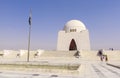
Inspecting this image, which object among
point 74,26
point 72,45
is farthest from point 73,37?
point 74,26

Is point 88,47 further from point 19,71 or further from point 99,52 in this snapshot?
point 19,71

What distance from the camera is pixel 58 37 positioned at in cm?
4797

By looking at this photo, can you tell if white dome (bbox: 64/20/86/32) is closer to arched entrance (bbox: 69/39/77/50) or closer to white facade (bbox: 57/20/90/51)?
white facade (bbox: 57/20/90/51)

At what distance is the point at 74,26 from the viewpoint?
160ft

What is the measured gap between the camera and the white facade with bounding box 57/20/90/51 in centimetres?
4606

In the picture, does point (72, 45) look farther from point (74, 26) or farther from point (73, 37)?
point (74, 26)

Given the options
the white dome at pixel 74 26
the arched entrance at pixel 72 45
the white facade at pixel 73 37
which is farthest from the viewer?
the white dome at pixel 74 26

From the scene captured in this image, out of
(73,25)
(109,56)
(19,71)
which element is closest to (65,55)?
(109,56)

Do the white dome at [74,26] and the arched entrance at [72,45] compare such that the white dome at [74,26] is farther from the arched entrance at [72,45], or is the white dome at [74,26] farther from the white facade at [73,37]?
the arched entrance at [72,45]

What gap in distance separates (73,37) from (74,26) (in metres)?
3.26

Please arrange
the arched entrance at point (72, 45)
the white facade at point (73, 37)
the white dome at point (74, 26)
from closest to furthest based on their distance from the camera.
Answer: the white facade at point (73, 37)
the arched entrance at point (72, 45)
the white dome at point (74, 26)

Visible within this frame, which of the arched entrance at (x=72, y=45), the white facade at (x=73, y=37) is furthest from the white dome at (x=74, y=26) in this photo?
the arched entrance at (x=72, y=45)

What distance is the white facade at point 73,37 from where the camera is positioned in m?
46.1

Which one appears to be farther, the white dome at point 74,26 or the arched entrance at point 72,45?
the white dome at point 74,26
